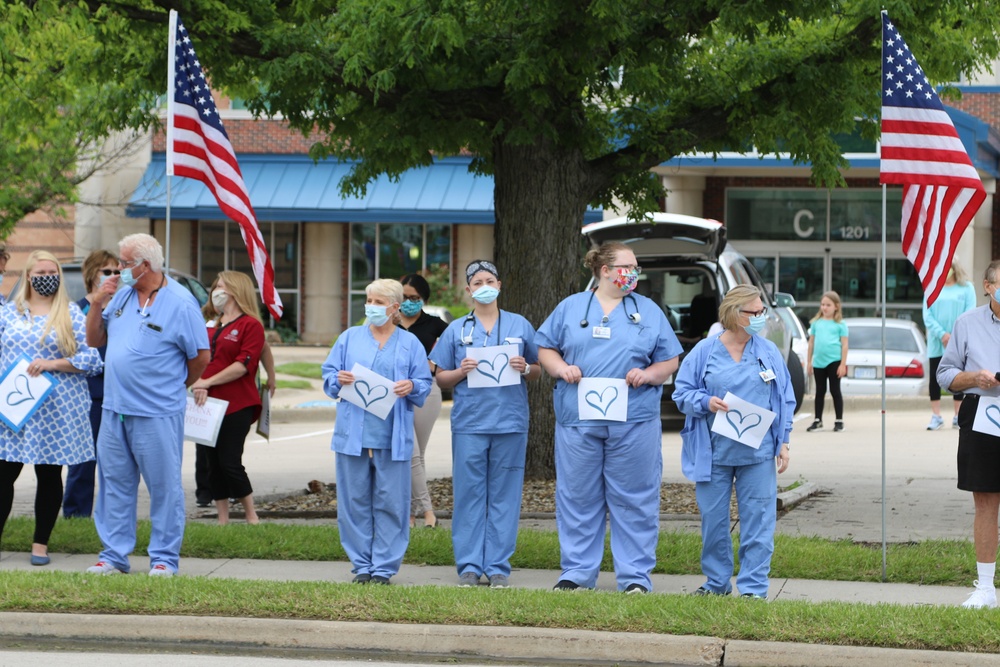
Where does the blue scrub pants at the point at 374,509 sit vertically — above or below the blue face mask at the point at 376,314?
below

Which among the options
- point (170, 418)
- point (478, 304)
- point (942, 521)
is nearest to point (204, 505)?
point (170, 418)

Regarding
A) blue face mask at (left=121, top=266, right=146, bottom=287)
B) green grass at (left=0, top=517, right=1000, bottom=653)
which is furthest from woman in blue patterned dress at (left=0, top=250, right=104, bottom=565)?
green grass at (left=0, top=517, right=1000, bottom=653)

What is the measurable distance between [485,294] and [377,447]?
1.08m

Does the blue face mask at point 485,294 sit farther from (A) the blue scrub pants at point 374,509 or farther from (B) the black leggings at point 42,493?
(B) the black leggings at point 42,493

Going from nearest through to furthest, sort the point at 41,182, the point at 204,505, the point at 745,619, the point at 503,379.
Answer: the point at 745,619, the point at 503,379, the point at 204,505, the point at 41,182

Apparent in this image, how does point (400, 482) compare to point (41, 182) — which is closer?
point (400, 482)

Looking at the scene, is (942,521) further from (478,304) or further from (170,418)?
(170,418)

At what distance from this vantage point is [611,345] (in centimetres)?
785

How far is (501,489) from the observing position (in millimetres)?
8234

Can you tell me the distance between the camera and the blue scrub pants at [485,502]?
8.21m

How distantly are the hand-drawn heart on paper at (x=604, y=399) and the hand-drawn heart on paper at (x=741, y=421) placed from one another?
0.63 metres

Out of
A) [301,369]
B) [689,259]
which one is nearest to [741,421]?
[689,259]

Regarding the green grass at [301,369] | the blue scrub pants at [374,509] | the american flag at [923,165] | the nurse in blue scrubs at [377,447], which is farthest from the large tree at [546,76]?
the green grass at [301,369]

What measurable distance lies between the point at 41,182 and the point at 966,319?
17.5m
